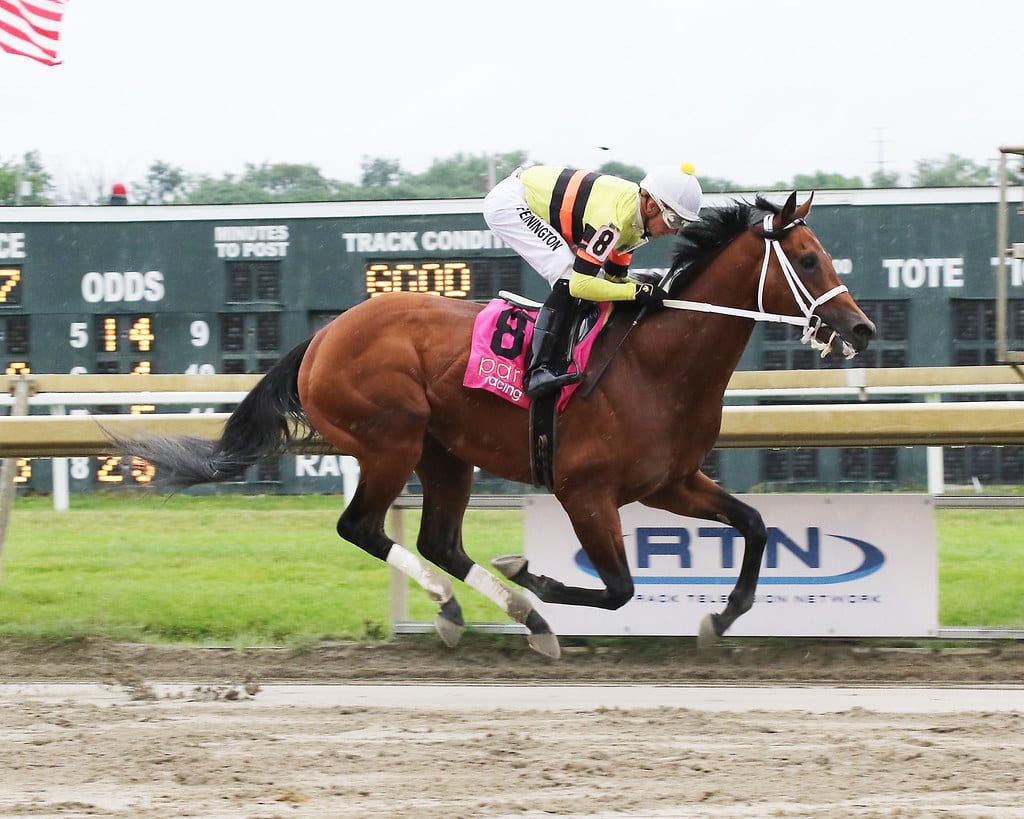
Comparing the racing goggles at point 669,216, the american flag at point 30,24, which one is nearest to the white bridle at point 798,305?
the racing goggles at point 669,216

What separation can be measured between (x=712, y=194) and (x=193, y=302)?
3.60 m

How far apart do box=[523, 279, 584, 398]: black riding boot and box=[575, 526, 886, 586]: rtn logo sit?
2.96 ft

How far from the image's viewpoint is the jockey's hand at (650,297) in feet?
17.1

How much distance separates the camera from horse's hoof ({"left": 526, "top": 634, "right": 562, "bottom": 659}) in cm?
522

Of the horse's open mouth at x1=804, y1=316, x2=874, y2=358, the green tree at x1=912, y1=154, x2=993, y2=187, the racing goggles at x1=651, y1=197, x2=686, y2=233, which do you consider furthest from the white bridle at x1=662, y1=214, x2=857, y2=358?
the green tree at x1=912, y1=154, x2=993, y2=187

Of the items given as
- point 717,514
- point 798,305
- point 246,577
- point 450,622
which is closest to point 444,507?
point 450,622

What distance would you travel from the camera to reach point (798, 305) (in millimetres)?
5012

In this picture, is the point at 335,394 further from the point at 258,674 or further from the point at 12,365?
the point at 12,365

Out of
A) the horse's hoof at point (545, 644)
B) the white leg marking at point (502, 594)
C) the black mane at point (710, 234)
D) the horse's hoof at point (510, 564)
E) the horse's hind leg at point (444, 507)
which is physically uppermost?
the black mane at point (710, 234)

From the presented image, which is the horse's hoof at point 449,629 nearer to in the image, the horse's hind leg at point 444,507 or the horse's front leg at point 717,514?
the horse's hind leg at point 444,507

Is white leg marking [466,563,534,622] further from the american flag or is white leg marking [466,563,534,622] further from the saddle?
the american flag

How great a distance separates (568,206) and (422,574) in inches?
56.9

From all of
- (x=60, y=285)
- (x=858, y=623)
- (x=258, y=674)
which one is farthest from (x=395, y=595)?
(x=60, y=285)

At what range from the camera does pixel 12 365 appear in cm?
1011
